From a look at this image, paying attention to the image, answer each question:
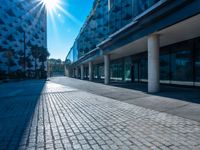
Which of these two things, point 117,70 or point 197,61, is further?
point 117,70

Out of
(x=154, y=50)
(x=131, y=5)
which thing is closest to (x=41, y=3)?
(x=131, y=5)

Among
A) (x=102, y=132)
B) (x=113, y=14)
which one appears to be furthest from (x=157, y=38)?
(x=113, y=14)

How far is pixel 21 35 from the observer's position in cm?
7012

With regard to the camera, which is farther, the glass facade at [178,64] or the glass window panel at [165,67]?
the glass window panel at [165,67]

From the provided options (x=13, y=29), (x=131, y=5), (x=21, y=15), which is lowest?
(x=131, y=5)

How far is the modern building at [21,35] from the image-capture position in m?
61.7

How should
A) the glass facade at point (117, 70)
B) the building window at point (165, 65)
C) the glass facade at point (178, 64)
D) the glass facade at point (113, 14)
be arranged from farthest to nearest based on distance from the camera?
the glass facade at point (117, 70) < the building window at point (165, 65) < the glass facade at point (113, 14) < the glass facade at point (178, 64)

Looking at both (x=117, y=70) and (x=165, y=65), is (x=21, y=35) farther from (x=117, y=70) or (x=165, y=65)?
(x=165, y=65)

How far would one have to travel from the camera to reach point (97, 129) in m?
4.91

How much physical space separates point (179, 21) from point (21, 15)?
7476 centimetres

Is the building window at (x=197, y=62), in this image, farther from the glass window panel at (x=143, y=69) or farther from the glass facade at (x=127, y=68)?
the glass facade at (x=127, y=68)

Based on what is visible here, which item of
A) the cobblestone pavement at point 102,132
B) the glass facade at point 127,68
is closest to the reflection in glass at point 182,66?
the glass facade at point 127,68

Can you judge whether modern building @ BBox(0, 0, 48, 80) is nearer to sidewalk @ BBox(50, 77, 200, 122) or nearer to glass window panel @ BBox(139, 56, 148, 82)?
glass window panel @ BBox(139, 56, 148, 82)

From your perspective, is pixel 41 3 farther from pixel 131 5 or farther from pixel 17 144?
pixel 17 144
